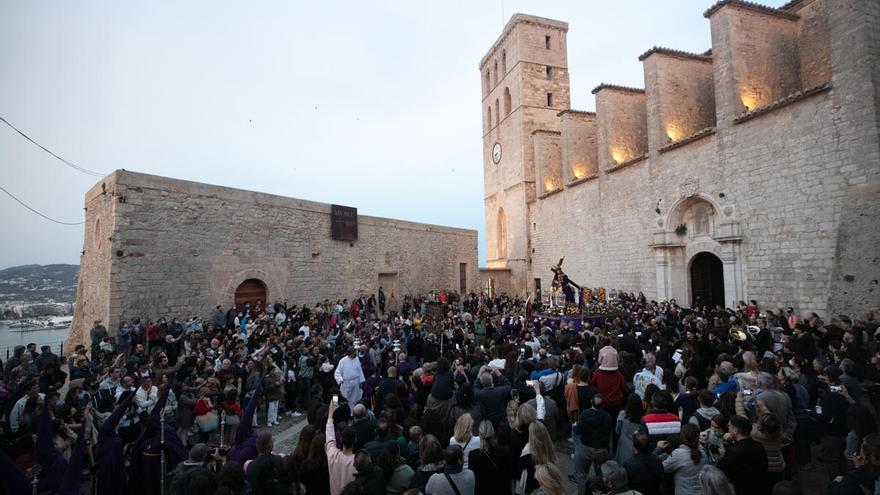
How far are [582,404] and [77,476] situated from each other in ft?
15.9

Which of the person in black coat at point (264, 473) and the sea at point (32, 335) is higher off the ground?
the person in black coat at point (264, 473)

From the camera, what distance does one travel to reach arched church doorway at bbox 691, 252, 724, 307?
14.5 metres

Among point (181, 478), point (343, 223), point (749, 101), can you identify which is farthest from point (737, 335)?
point (343, 223)

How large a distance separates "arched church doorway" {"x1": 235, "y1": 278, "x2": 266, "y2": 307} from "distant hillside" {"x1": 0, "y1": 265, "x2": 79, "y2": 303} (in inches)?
669

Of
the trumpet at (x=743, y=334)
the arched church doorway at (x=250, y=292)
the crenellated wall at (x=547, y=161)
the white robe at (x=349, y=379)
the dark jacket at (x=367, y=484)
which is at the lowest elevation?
the white robe at (x=349, y=379)

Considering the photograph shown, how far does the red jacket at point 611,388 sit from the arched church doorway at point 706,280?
37.7ft

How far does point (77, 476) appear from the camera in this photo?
339cm

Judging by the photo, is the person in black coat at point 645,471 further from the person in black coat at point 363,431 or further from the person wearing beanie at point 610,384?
the person in black coat at point 363,431

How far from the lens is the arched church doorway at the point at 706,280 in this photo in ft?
47.4

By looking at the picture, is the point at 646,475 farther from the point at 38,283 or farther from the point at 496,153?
the point at 38,283

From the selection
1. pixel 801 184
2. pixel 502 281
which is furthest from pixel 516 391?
pixel 502 281

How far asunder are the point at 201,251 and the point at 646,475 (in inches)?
507

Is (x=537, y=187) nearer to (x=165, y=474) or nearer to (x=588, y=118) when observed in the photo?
(x=588, y=118)

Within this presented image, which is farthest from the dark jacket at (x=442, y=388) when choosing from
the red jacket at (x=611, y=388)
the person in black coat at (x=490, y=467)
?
the red jacket at (x=611, y=388)
